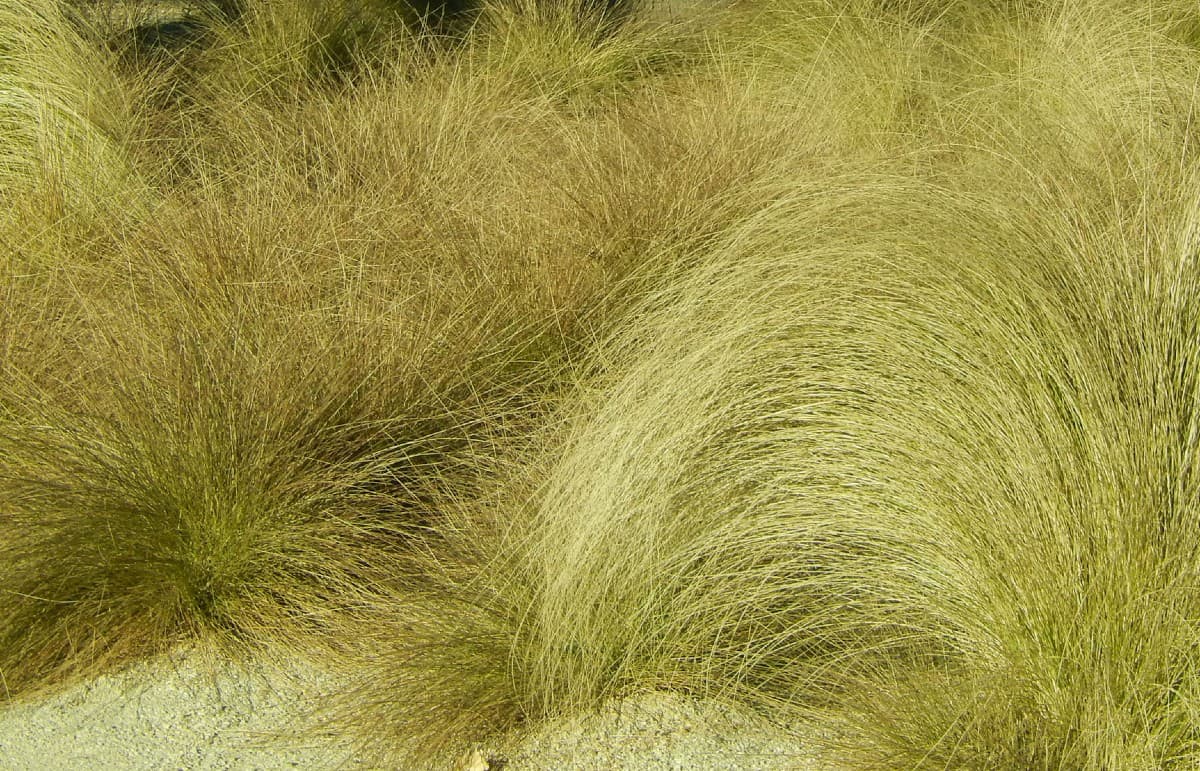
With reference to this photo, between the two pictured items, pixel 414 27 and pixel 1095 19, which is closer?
pixel 1095 19

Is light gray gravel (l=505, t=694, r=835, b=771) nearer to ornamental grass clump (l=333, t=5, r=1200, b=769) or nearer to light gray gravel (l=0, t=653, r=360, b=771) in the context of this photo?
ornamental grass clump (l=333, t=5, r=1200, b=769)

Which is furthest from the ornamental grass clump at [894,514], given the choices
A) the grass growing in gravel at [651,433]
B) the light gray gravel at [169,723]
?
the light gray gravel at [169,723]

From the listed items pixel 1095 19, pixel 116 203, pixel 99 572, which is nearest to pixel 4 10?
pixel 116 203

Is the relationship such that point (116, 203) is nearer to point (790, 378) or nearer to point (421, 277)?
point (421, 277)

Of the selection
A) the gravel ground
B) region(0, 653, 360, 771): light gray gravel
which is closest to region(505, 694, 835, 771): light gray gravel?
the gravel ground

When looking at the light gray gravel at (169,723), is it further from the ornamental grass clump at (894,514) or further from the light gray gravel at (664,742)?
the light gray gravel at (664,742)

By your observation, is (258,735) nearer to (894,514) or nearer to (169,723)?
(169,723)
